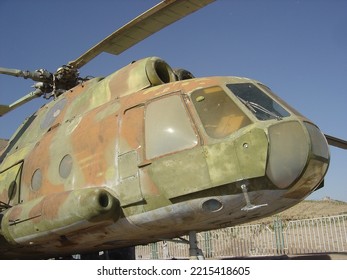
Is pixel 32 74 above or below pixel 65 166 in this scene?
above

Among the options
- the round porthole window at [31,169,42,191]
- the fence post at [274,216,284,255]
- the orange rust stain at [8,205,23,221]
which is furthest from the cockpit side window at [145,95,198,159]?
the fence post at [274,216,284,255]

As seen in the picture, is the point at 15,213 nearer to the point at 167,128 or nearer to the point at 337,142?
the point at 167,128

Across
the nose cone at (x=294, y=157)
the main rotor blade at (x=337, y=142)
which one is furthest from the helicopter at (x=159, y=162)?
the main rotor blade at (x=337, y=142)

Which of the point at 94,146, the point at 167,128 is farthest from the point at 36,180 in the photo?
the point at 167,128

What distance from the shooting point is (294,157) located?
503 centimetres

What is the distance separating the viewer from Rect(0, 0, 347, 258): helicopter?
16.8ft

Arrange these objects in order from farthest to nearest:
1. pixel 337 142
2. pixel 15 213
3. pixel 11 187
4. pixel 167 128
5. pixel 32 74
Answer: pixel 32 74, pixel 337 142, pixel 11 187, pixel 15 213, pixel 167 128

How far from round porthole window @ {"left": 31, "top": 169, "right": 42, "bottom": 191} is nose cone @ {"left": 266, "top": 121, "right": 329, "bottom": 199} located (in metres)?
4.10

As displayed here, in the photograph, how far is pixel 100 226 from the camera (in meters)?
5.91

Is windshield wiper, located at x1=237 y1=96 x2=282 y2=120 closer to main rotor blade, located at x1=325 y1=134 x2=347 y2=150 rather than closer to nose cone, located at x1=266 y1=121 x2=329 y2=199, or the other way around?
nose cone, located at x1=266 y1=121 x2=329 y2=199

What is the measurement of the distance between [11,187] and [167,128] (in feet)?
Result: 12.4
